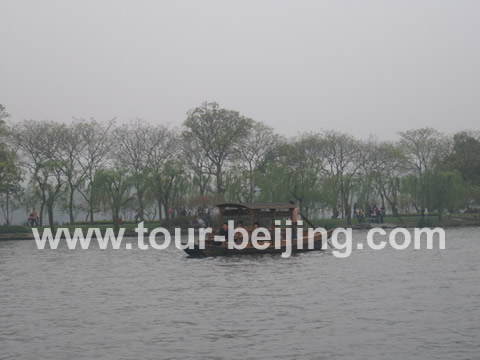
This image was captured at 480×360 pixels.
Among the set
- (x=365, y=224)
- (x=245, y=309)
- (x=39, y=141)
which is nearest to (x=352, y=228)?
(x=365, y=224)

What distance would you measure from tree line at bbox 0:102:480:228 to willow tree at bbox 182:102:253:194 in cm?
10

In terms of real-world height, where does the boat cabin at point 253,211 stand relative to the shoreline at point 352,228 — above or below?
above

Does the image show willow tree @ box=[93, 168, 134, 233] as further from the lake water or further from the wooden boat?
the lake water

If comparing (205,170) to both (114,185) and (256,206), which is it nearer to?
(114,185)

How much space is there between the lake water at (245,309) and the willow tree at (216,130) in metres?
38.3

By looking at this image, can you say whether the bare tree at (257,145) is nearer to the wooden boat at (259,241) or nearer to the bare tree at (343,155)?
the bare tree at (343,155)

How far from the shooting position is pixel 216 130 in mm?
77500

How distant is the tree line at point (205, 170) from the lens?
231 feet

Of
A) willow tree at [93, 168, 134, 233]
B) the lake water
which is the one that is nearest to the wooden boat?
the lake water

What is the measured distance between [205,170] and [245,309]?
56.7 meters

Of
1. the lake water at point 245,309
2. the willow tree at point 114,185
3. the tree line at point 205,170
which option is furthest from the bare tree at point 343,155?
the lake water at point 245,309

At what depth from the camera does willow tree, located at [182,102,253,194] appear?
7712cm

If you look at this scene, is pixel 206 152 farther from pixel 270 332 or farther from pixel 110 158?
pixel 270 332

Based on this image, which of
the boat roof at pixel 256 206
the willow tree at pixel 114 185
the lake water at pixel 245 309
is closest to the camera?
the lake water at pixel 245 309
